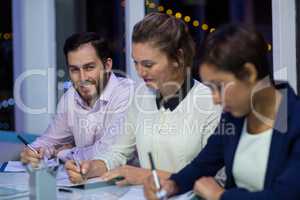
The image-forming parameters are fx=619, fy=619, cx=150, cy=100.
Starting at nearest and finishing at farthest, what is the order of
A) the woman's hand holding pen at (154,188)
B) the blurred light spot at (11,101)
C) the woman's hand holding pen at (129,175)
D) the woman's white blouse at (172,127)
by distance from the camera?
the woman's hand holding pen at (154,188)
the woman's hand holding pen at (129,175)
the woman's white blouse at (172,127)
the blurred light spot at (11,101)

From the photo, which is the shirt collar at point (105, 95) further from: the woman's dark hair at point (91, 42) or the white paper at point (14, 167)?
the white paper at point (14, 167)

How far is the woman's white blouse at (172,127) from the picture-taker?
92.0 inches

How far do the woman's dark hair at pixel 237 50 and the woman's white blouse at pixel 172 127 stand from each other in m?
0.63

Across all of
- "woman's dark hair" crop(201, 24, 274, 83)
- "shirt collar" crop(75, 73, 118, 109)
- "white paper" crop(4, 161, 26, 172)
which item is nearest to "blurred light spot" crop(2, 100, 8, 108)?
"shirt collar" crop(75, 73, 118, 109)

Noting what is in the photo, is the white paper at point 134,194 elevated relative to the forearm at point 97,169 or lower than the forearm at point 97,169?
lower

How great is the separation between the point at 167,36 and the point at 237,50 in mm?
663

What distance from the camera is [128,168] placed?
2277mm

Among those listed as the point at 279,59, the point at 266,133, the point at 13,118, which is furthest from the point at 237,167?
the point at 13,118

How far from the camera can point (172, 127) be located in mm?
2369

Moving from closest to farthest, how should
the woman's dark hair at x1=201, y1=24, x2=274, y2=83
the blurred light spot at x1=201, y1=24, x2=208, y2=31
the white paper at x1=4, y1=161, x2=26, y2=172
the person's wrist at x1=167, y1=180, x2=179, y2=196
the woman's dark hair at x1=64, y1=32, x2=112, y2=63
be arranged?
1. the woman's dark hair at x1=201, y1=24, x2=274, y2=83
2. the person's wrist at x1=167, y1=180, x2=179, y2=196
3. the white paper at x1=4, y1=161, x2=26, y2=172
4. the woman's dark hair at x1=64, y1=32, x2=112, y2=63
5. the blurred light spot at x1=201, y1=24, x2=208, y2=31

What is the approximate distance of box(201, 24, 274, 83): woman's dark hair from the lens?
5.52 feet

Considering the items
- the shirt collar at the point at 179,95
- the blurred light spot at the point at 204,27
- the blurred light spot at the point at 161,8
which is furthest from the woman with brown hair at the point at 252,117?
the blurred light spot at the point at 161,8

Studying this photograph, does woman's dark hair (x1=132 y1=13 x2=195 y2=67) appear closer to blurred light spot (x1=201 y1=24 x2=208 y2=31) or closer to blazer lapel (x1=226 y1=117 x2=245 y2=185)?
blazer lapel (x1=226 y1=117 x2=245 y2=185)

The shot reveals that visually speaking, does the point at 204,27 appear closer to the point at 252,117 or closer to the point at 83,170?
the point at 83,170
